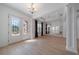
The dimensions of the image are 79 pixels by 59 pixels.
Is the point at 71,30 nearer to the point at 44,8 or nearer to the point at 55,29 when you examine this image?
the point at 55,29

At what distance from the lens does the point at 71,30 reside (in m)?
3.25

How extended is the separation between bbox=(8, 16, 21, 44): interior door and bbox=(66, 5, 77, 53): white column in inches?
58.1

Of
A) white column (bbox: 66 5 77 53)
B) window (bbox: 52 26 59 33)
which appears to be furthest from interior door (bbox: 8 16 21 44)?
white column (bbox: 66 5 77 53)

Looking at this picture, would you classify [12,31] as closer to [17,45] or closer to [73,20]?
[17,45]

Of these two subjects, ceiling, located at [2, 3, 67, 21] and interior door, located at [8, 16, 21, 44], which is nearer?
ceiling, located at [2, 3, 67, 21]

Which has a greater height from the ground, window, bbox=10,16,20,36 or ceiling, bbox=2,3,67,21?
ceiling, bbox=2,3,67,21

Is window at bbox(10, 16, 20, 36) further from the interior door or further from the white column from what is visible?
the white column

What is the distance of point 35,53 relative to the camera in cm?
293

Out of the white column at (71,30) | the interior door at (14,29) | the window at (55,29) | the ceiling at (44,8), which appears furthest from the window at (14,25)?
the white column at (71,30)

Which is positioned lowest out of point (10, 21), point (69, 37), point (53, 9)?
point (69, 37)

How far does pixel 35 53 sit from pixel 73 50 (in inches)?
46.0

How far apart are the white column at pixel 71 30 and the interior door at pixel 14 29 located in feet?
4.84

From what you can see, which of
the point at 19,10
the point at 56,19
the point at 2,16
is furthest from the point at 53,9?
the point at 2,16

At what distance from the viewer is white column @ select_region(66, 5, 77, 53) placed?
317 centimetres
